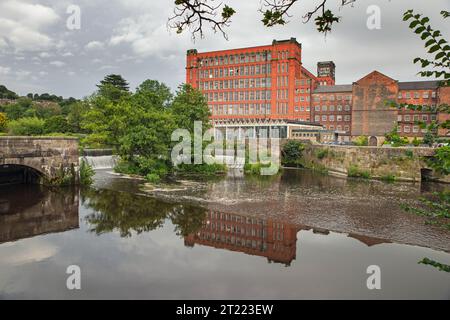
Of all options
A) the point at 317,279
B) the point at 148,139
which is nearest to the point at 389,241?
the point at 317,279

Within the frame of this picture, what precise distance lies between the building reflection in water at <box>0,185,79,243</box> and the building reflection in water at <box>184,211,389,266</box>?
20.0ft

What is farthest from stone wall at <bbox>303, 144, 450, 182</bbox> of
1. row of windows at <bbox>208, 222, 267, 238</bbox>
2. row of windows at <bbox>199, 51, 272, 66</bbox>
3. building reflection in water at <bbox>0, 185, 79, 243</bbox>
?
row of windows at <bbox>199, 51, 272, 66</bbox>

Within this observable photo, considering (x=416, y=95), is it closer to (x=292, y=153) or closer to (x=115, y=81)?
(x=292, y=153)

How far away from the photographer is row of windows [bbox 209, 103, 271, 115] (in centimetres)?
7519

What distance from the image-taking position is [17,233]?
45.6ft

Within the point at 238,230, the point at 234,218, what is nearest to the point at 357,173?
the point at 234,218

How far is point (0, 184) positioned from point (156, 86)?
53.8 metres

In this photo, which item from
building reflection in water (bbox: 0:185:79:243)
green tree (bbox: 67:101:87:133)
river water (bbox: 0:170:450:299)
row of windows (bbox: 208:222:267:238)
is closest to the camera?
river water (bbox: 0:170:450:299)

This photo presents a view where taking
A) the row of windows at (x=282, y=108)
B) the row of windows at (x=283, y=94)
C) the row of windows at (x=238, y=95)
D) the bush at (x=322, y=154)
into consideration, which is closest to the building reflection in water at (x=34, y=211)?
the bush at (x=322, y=154)

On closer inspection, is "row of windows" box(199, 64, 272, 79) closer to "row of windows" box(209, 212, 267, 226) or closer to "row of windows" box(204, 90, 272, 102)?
"row of windows" box(204, 90, 272, 102)

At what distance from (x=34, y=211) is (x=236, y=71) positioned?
2597 inches

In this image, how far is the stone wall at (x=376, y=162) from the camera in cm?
3303

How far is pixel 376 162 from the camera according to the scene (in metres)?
35.4
